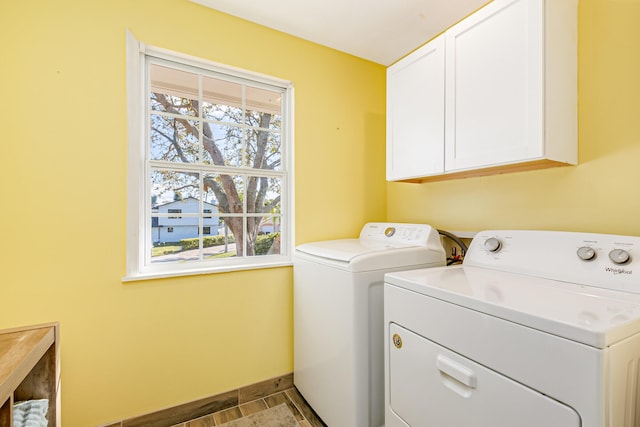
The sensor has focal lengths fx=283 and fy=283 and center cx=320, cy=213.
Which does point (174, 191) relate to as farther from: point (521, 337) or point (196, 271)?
point (521, 337)

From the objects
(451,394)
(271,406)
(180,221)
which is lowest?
(271,406)

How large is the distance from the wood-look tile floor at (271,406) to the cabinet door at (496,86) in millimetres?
1698

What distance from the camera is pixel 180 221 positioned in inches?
69.7

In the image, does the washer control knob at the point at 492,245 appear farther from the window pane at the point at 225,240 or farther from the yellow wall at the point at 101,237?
the window pane at the point at 225,240

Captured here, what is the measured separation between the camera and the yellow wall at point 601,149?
1.17m

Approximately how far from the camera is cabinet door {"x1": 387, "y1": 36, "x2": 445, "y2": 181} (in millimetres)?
1610

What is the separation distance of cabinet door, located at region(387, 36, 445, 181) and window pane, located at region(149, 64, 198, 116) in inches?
51.5

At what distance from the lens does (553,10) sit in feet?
3.92

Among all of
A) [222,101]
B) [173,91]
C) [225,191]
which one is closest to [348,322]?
[225,191]

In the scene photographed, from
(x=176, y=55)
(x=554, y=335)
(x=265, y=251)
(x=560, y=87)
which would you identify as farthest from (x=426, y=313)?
(x=176, y=55)

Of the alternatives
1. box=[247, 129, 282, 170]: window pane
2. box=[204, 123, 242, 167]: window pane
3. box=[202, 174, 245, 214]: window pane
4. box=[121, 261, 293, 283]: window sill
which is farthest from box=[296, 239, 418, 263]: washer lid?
box=[204, 123, 242, 167]: window pane

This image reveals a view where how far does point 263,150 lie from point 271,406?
1.72m

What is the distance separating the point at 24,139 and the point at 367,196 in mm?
2098

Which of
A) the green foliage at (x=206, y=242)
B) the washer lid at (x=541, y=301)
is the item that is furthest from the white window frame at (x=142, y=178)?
the washer lid at (x=541, y=301)
